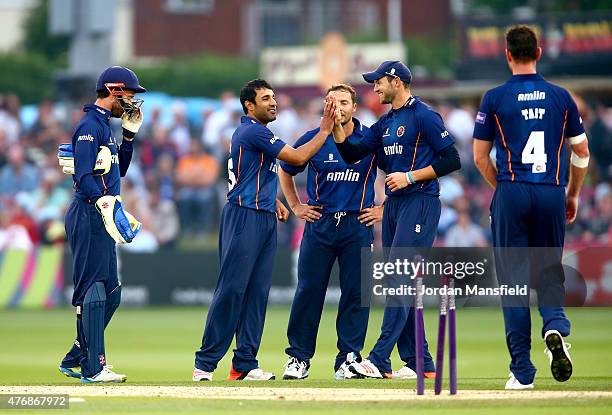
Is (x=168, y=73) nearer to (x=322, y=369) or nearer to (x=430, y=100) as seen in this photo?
(x=430, y=100)

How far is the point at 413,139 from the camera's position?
12.2 meters

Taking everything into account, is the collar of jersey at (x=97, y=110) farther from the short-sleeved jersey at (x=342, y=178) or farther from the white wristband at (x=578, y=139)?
the white wristband at (x=578, y=139)

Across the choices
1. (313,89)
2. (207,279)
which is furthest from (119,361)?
(313,89)

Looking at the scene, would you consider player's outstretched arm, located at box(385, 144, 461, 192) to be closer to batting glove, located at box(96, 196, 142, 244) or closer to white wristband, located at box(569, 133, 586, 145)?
white wristband, located at box(569, 133, 586, 145)

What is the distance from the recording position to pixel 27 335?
19109 mm

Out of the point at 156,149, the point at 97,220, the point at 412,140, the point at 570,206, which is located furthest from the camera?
the point at 156,149

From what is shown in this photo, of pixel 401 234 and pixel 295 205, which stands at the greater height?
pixel 295 205

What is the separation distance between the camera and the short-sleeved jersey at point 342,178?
1270cm

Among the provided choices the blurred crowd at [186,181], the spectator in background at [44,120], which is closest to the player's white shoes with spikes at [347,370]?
the blurred crowd at [186,181]

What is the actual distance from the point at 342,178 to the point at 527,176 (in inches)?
102

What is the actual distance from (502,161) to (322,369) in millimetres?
4310

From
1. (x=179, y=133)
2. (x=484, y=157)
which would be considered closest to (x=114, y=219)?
(x=484, y=157)

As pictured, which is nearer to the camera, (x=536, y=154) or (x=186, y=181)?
(x=536, y=154)

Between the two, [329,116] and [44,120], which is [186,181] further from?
[329,116]
